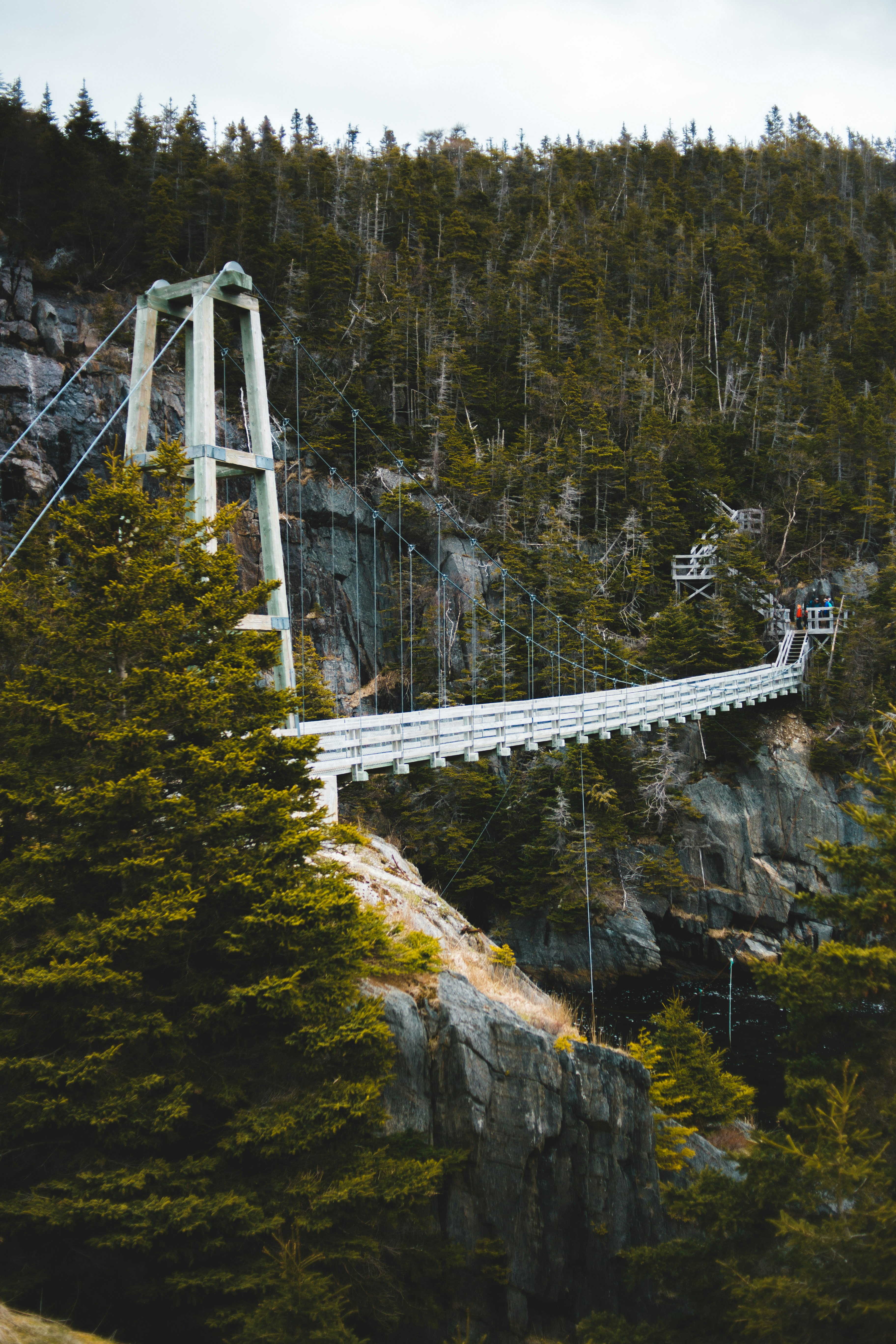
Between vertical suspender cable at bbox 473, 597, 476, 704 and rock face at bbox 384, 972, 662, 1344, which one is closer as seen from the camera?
rock face at bbox 384, 972, 662, 1344

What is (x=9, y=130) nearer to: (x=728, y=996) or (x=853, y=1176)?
(x=728, y=996)

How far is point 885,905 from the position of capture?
18.8 feet

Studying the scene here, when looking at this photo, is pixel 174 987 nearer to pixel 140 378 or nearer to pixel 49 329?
pixel 140 378

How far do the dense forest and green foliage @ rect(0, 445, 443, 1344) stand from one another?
32 mm

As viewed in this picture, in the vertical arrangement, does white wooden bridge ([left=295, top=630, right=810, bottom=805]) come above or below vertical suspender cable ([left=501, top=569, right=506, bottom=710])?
below

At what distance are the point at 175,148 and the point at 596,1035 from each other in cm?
4043

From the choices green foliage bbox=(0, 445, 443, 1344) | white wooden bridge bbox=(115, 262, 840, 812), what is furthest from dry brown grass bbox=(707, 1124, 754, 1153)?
white wooden bridge bbox=(115, 262, 840, 812)

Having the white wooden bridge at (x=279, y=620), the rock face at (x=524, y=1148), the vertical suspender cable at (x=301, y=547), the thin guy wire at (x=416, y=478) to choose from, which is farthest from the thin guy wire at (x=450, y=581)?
the rock face at (x=524, y=1148)

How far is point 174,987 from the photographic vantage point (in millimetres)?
6004

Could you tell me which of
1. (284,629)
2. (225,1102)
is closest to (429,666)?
(284,629)

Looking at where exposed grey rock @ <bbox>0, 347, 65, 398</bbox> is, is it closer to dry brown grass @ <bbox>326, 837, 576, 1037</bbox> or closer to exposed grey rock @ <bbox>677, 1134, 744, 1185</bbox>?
dry brown grass @ <bbox>326, 837, 576, 1037</bbox>

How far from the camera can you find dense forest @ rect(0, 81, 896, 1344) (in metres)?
5.40

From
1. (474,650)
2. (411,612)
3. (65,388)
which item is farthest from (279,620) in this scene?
A: (474,650)

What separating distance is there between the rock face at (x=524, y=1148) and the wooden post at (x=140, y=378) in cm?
594
